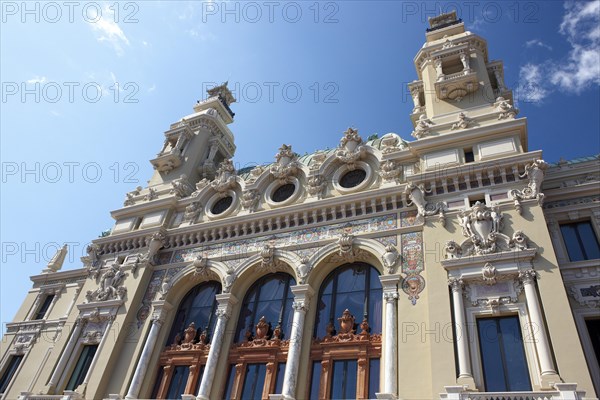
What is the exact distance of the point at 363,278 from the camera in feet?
67.6

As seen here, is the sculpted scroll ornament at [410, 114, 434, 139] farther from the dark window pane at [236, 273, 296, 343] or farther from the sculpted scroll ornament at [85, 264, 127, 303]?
the sculpted scroll ornament at [85, 264, 127, 303]

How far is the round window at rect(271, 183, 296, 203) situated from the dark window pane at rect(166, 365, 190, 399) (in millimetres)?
10066

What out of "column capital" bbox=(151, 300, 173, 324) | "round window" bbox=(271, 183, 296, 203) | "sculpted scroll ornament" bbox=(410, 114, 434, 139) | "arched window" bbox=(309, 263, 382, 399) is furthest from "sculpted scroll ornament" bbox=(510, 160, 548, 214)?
"column capital" bbox=(151, 300, 173, 324)

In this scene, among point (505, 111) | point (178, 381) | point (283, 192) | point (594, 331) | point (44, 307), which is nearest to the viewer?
point (594, 331)

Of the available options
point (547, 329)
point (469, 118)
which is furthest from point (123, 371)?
point (469, 118)

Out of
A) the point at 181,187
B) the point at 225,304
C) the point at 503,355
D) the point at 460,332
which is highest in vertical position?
the point at 181,187

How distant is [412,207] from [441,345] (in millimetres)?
6950

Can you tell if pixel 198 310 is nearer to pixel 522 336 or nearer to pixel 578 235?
pixel 522 336

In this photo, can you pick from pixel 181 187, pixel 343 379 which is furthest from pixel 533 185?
pixel 181 187

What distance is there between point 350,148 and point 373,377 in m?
12.4

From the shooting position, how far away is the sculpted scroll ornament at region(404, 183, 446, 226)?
19312 millimetres

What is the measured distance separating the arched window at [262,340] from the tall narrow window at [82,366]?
8.38 metres

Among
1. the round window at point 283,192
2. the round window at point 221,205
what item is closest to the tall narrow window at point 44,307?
the round window at point 221,205

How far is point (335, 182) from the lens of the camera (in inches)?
958
